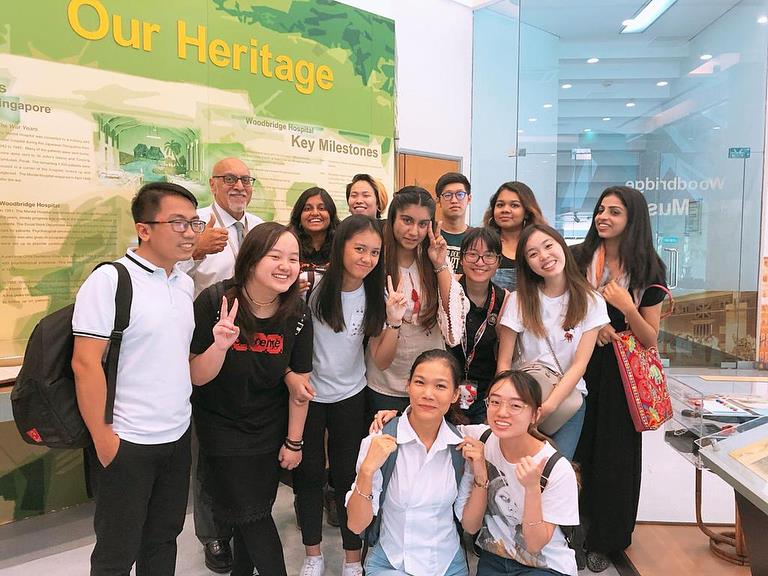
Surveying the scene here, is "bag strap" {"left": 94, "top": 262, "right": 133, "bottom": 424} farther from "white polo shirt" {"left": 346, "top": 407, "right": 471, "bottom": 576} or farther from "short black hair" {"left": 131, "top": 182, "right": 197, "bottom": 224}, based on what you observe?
"white polo shirt" {"left": 346, "top": 407, "right": 471, "bottom": 576}

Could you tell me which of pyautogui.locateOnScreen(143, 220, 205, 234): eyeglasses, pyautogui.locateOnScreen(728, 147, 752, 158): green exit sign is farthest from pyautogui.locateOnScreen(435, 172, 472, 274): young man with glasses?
pyautogui.locateOnScreen(728, 147, 752, 158): green exit sign

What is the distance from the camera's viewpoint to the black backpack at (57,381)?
1693 millimetres

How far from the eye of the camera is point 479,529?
2.07m

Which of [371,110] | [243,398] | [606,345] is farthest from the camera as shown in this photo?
[371,110]

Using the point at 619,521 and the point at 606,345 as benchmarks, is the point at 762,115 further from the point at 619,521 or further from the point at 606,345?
the point at 619,521

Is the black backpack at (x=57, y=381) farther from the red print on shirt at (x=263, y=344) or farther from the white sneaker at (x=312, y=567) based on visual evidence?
the white sneaker at (x=312, y=567)

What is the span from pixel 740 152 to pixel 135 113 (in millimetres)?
5963

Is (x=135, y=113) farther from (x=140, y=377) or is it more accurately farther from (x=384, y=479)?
(x=384, y=479)

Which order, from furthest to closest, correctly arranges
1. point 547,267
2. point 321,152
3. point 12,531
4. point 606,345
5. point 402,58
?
1. point 402,58
2. point 321,152
3. point 12,531
4. point 606,345
5. point 547,267

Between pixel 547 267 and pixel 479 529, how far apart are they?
3.47 ft

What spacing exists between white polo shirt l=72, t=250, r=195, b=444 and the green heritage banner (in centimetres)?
162

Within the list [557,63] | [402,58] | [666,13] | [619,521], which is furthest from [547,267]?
[666,13]

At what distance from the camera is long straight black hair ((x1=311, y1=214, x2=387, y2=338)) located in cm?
219

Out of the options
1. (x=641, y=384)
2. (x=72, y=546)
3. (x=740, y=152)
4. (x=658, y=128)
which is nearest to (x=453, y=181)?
(x=641, y=384)
